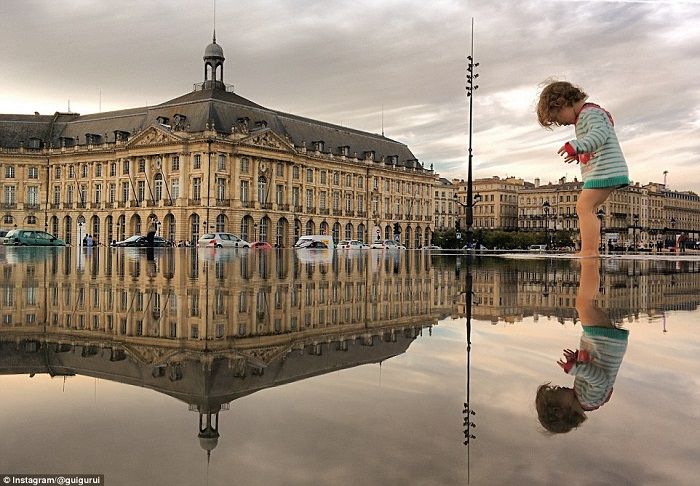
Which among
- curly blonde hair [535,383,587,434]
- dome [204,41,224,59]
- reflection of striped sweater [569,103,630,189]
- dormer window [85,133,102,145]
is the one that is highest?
dome [204,41,224,59]

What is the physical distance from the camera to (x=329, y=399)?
1819mm

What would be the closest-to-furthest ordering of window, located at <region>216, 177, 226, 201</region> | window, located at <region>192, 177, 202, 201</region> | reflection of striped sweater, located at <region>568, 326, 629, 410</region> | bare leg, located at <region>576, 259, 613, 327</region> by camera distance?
1. reflection of striped sweater, located at <region>568, 326, 629, 410</region>
2. bare leg, located at <region>576, 259, 613, 327</region>
3. window, located at <region>192, 177, 202, 201</region>
4. window, located at <region>216, 177, 226, 201</region>

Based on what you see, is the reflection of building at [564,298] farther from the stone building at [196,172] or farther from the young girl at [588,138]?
the stone building at [196,172]

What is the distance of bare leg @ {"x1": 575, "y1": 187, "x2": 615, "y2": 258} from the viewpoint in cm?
654

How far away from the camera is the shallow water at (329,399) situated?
1325 millimetres

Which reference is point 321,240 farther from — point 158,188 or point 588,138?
point 588,138

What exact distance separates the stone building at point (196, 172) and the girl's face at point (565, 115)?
183 ft

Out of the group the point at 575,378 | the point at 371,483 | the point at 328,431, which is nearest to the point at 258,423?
the point at 328,431

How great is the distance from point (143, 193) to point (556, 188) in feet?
279

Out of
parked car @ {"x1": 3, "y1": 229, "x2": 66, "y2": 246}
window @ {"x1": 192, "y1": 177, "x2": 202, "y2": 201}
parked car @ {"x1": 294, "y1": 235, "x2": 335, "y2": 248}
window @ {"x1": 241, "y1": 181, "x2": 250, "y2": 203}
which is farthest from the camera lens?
window @ {"x1": 241, "y1": 181, "x2": 250, "y2": 203}

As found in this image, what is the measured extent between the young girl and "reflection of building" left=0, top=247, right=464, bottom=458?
192 centimetres

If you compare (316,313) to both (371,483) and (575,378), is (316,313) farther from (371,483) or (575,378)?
(371,483)

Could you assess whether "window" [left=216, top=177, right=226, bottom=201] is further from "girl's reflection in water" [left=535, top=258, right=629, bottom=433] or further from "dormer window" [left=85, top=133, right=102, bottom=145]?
"girl's reflection in water" [left=535, top=258, right=629, bottom=433]

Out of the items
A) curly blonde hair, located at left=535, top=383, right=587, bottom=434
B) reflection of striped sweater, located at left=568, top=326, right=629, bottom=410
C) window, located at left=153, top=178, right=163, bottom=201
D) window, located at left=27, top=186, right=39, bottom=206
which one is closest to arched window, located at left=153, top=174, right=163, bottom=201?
window, located at left=153, top=178, right=163, bottom=201
